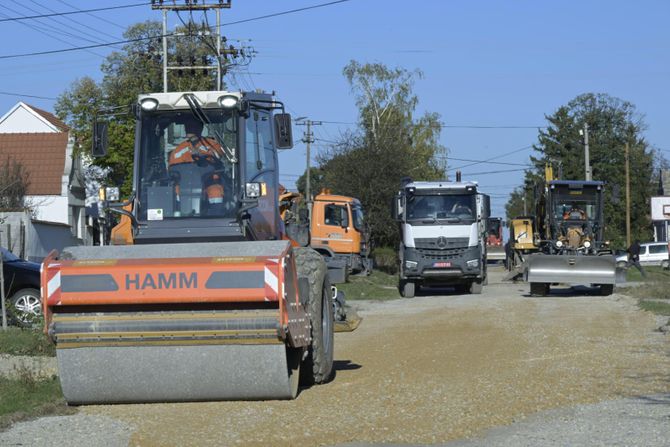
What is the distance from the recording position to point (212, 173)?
12.3m

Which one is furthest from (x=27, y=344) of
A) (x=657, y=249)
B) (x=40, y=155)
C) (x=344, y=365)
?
(x=657, y=249)

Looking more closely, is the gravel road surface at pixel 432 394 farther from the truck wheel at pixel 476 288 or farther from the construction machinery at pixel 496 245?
the construction machinery at pixel 496 245

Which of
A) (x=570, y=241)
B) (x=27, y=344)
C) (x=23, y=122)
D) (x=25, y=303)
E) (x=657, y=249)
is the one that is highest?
(x=23, y=122)

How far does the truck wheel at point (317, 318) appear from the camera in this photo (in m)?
11.0

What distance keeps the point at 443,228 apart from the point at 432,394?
759 inches

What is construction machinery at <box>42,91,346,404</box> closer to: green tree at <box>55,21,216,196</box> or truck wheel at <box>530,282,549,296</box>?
truck wheel at <box>530,282,549,296</box>

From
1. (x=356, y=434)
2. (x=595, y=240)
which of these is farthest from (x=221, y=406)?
(x=595, y=240)

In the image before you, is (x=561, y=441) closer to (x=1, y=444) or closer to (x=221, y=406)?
(x=221, y=406)

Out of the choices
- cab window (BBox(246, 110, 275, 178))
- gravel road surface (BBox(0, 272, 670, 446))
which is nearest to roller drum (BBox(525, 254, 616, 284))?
gravel road surface (BBox(0, 272, 670, 446))

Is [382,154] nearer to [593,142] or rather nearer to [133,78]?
[133,78]

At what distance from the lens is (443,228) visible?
29719mm

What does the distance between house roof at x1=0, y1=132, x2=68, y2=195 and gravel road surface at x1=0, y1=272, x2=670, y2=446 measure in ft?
130

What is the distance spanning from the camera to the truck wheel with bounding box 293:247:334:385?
1102 cm

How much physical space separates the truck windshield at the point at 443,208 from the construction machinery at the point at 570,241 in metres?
2.20
